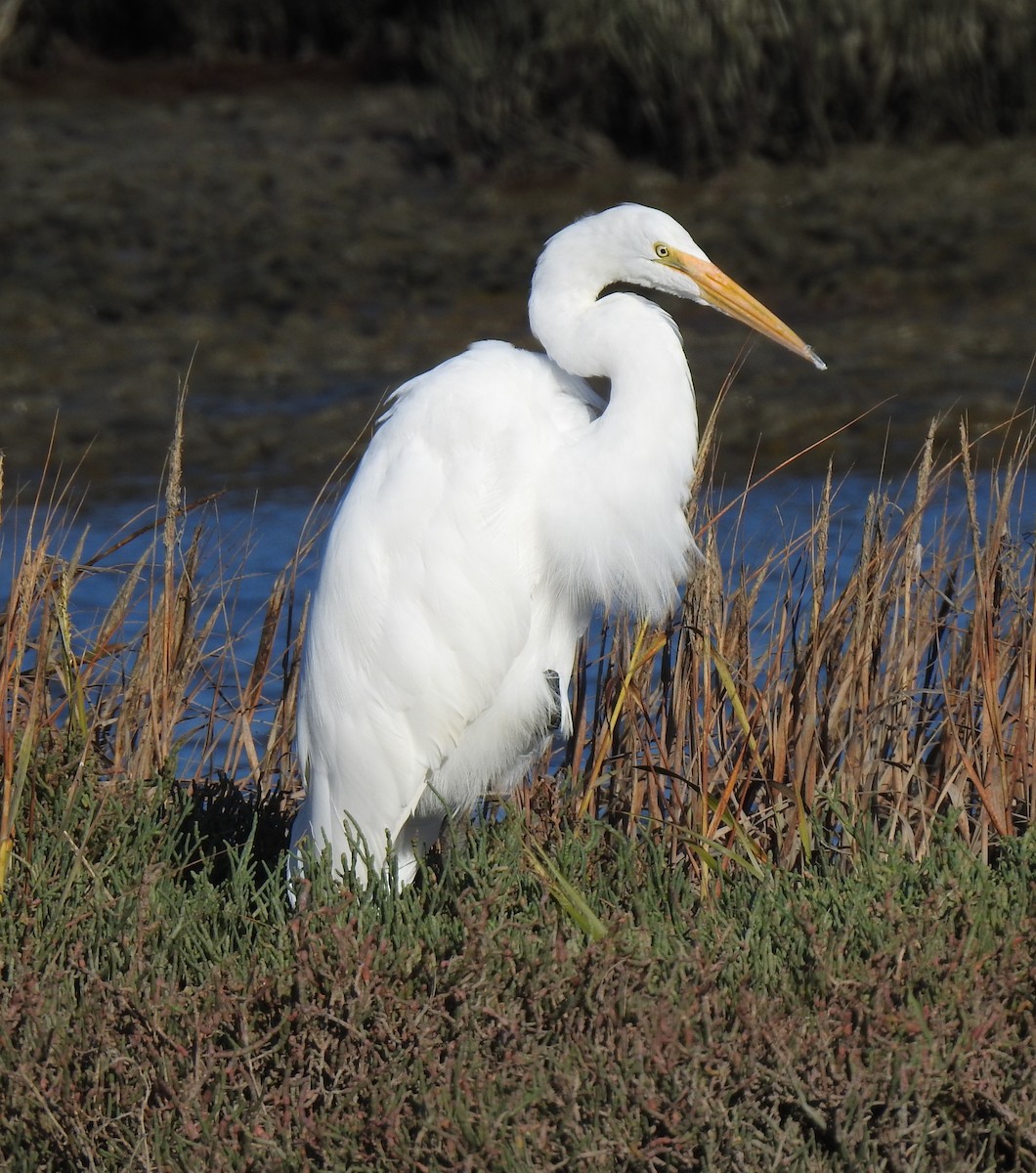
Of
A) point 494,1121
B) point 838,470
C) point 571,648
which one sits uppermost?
point 571,648

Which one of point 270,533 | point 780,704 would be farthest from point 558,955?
point 270,533

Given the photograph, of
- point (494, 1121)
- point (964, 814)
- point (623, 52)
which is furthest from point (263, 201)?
point (494, 1121)

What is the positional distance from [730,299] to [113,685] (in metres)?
1.39

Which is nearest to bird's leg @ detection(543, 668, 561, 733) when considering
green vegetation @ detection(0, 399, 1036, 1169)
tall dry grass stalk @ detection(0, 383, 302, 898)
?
green vegetation @ detection(0, 399, 1036, 1169)

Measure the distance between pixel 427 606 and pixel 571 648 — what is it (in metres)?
0.33

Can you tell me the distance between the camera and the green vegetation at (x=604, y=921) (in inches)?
95.1

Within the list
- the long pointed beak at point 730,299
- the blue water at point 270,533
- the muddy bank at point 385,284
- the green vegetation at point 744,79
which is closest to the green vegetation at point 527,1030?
the long pointed beak at point 730,299

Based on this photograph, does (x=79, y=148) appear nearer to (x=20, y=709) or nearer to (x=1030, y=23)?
(x=1030, y=23)

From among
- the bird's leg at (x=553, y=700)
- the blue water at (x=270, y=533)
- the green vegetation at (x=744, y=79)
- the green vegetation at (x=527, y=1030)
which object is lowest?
the blue water at (x=270, y=533)

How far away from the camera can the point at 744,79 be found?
33.7 ft

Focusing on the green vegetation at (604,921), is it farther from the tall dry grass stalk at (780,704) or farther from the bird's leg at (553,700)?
the bird's leg at (553,700)

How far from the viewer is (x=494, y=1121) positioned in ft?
7.77

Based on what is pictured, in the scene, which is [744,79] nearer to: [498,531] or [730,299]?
[730,299]

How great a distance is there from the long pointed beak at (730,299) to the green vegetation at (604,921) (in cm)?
33
